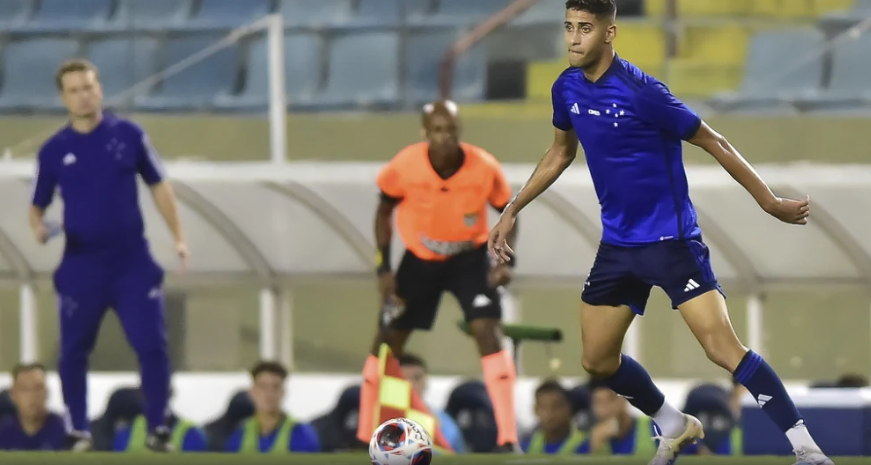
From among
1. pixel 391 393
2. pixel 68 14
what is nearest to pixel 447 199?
pixel 391 393

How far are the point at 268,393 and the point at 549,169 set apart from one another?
4090mm

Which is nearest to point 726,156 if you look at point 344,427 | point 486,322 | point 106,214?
point 486,322

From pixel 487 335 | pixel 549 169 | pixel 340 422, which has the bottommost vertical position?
pixel 340 422

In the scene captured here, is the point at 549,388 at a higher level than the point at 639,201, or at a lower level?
lower

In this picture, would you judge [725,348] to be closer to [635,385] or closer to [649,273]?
[649,273]

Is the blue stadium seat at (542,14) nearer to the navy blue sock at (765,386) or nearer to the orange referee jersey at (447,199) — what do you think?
the orange referee jersey at (447,199)

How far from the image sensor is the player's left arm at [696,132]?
17.6ft

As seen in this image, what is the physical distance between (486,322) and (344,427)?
231cm

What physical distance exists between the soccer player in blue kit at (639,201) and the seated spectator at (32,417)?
4.64 metres

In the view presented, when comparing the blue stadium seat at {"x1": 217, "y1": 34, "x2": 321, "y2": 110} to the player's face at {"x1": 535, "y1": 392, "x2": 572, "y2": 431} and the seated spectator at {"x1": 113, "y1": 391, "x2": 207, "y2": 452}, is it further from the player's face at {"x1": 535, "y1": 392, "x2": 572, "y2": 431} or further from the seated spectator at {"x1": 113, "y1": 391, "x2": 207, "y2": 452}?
the player's face at {"x1": 535, "y1": 392, "x2": 572, "y2": 431}

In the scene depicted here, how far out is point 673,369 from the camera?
36.4 ft

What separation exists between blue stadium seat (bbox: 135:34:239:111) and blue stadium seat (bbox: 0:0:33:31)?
1431mm

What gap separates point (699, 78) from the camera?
38.5ft

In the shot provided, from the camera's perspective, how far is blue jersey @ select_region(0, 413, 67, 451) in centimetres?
952
